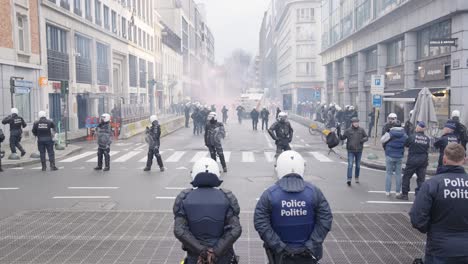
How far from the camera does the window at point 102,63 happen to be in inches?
1689

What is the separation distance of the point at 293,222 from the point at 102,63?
42.2 metres

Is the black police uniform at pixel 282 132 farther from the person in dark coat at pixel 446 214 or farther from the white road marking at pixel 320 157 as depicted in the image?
the person in dark coat at pixel 446 214

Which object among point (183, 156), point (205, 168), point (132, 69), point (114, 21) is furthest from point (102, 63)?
point (205, 168)

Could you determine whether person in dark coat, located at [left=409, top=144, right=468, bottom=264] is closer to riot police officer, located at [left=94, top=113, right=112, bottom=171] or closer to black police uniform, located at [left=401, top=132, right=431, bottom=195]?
black police uniform, located at [left=401, top=132, right=431, bottom=195]

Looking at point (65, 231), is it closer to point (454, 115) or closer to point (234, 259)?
point (234, 259)

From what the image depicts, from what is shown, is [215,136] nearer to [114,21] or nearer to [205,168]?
[205,168]

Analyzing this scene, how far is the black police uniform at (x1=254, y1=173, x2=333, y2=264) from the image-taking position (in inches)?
165

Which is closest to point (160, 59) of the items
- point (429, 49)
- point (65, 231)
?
point (429, 49)

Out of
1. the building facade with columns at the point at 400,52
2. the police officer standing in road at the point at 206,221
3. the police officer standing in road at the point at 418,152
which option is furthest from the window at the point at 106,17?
the police officer standing in road at the point at 206,221

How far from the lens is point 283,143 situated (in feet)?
51.2

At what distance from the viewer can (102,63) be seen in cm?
4409

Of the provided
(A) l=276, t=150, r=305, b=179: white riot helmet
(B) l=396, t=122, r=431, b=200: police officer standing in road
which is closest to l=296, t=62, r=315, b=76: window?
(B) l=396, t=122, r=431, b=200: police officer standing in road

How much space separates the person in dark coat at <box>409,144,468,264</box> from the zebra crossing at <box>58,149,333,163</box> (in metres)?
14.1

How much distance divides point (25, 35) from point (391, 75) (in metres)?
20.9
